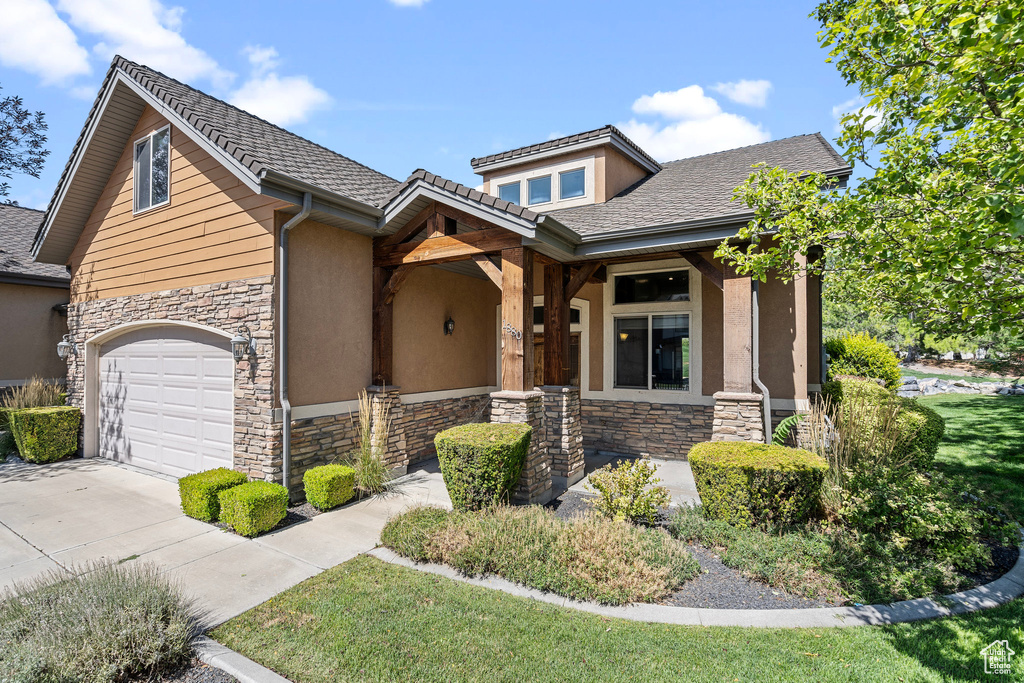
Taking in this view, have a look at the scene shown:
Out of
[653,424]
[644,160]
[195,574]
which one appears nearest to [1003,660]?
[653,424]

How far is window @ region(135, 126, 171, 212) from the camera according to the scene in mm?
8195

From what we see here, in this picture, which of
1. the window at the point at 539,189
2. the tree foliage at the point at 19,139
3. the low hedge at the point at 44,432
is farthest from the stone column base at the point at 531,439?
the tree foliage at the point at 19,139

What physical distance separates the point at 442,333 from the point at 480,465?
4.31 metres

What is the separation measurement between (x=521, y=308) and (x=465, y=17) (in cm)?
495

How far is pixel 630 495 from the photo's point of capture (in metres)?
5.52

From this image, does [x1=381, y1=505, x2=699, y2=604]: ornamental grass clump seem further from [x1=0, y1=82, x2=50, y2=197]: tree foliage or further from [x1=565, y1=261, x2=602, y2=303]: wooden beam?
[x1=0, y1=82, x2=50, y2=197]: tree foliage

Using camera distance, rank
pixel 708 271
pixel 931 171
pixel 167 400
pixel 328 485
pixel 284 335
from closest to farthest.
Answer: pixel 931 171 → pixel 328 485 → pixel 284 335 → pixel 708 271 → pixel 167 400

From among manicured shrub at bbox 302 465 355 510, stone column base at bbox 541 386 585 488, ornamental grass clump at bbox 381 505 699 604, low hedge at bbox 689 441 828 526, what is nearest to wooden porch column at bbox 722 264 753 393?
low hedge at bbox 689 441 828 526

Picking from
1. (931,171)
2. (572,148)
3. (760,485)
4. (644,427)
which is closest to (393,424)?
(644,427)

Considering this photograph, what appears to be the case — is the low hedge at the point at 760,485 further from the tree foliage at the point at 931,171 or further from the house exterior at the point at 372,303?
the tree foliage at the point at 931,171

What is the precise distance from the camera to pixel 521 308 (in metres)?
6.74

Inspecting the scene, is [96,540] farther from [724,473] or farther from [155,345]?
[724,473]

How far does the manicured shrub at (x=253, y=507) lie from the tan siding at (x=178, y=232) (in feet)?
9.56

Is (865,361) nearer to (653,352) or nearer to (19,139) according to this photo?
(653,352)
